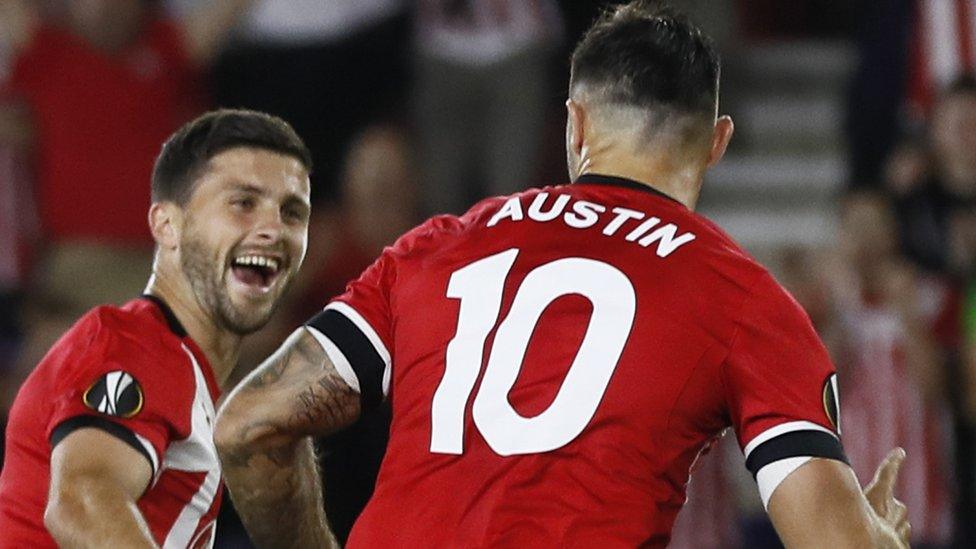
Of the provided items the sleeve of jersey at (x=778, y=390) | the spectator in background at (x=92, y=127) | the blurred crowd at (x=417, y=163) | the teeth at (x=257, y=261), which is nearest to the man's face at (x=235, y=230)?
the teeth at (x=257, y=261)

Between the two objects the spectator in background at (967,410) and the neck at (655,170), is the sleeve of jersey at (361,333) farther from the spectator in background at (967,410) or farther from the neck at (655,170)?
the spectator in background at (967,410)

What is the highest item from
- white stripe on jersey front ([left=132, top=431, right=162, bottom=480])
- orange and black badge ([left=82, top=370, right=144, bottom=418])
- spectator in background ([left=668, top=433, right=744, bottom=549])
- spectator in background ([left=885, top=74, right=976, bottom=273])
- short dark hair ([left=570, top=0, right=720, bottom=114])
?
short dark hair ([left=570, top=0, right=720, bottom=114])

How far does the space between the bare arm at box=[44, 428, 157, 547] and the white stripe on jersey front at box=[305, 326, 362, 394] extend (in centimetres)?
51

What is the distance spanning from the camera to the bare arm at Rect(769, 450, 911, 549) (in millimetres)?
3264

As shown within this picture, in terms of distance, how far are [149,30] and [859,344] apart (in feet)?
11.5

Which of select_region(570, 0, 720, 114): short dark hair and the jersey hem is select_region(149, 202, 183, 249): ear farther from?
select_region(570, 0, 720, 114): short dark hair

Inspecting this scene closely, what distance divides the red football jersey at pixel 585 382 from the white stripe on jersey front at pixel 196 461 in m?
0.75

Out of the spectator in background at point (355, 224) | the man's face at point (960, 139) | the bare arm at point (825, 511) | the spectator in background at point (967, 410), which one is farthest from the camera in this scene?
the man's face at point (960, 139)

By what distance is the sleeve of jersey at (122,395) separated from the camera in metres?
3.93

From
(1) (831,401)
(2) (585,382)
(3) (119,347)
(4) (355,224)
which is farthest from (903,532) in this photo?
(4) (355,224)

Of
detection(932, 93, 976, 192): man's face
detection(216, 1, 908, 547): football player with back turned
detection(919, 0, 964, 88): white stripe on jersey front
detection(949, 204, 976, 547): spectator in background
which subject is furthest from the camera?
detection(919, 0, 964, 88): white stripe on jersey front

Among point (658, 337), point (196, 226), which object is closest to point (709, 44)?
point (658, 337)

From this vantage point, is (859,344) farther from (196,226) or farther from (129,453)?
(129,453)

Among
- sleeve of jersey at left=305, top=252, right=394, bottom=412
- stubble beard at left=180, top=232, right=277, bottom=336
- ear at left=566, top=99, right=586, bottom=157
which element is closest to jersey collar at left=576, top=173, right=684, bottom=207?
ear at left=566, top=99, right=586, bottom=157
